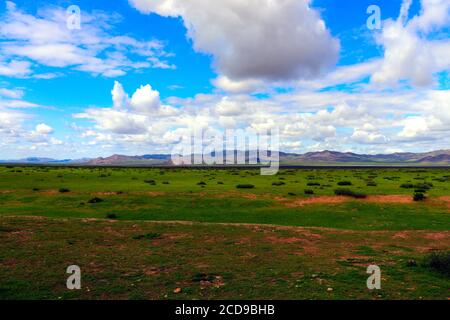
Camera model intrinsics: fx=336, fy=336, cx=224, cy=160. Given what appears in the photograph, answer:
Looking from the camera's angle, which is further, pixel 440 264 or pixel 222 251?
pixel 222 251

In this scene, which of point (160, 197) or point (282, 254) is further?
point (160, 197)

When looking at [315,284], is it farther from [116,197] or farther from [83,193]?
[83,193]

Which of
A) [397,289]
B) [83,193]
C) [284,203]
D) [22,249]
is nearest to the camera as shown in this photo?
[397,289]

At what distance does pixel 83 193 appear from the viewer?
135 ft

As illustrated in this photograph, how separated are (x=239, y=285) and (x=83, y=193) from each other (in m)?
33.7

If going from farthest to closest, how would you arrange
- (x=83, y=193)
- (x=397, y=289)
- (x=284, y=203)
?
(x=83, y=193) < (x=284, y=203) < (x=397, y=289)

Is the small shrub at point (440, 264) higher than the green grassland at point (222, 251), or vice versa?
the small shrub at point (440, 264)

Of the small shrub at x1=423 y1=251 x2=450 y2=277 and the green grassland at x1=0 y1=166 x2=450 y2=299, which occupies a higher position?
the small shrub at x1=423 y1=251 x2=450 y2=277

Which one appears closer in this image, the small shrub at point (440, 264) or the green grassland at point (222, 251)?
the green grassland at point (222, 251)

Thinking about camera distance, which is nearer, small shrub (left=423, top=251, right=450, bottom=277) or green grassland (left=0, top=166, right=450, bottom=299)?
green grassland (left=0, top=166, right=450, bottom=299)

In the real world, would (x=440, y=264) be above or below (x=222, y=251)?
above

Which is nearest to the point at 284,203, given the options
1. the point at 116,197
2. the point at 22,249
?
the point at 116,197
